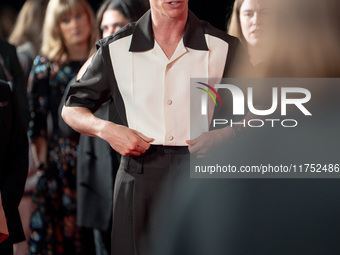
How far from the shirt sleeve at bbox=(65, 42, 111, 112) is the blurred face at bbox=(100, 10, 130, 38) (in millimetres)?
236

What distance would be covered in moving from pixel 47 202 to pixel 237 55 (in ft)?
3.93

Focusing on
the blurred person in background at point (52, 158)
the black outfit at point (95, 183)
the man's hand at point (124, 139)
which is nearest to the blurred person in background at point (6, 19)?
the blurred person in background at point (52, 158)

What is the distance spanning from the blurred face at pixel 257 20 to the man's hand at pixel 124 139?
→ 495 mm

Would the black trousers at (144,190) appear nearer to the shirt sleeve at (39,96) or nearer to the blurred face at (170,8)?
the blurred face at (170,8)

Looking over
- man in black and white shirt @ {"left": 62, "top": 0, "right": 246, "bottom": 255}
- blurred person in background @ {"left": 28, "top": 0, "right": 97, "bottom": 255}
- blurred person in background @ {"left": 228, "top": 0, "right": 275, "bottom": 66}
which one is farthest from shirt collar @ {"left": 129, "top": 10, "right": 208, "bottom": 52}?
blurred person in background @ {"left": 28, "top": 0, "right": 97, "bottom": 255}

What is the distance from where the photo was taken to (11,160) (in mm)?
2414

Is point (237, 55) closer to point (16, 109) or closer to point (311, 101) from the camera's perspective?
point (311, 101)

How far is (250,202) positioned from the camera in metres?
2.27

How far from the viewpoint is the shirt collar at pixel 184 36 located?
2.19 meters

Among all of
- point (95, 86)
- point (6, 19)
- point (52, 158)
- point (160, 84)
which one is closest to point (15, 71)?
point (6, 19)

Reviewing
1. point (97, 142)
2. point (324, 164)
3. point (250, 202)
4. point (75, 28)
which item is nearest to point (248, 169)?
point (250, 202)

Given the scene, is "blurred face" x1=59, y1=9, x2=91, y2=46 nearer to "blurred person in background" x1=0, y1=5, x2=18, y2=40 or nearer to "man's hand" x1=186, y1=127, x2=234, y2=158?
"blurred person in background" x1=0, y1=5, x2=18, y2=40

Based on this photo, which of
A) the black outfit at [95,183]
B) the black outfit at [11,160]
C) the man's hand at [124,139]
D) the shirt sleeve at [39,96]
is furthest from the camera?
the shirt sleeve at [39,96]

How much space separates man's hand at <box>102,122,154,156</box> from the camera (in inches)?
84.2
